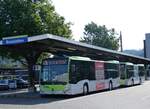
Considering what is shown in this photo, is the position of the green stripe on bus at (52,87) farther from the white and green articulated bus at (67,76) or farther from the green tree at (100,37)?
the green tree at (100,37)

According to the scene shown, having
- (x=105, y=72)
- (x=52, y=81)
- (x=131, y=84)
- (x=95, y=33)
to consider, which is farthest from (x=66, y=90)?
(x=95, y=33)

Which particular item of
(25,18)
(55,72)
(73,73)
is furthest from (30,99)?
(25,18)

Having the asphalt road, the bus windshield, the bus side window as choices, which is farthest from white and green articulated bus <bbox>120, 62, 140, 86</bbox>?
the asphalt road

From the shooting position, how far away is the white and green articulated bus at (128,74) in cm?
4221

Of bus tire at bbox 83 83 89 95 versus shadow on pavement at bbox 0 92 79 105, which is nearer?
shadow on pavement at bbox 0 92 79 105

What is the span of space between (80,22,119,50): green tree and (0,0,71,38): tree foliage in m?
56.0

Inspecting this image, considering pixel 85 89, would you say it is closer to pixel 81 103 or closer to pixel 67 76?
pixel 67 76

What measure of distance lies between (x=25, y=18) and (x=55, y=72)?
1433 cm

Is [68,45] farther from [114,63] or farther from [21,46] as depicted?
[114,63]

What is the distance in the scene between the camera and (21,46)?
32188 mm

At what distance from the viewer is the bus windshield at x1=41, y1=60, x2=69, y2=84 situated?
26.5 m

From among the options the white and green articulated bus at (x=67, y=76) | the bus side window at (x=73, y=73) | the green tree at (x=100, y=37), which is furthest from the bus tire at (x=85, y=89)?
the green tree at (x=100, y=37)

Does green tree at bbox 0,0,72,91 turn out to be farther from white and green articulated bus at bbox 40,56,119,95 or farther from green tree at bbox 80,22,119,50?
green tree at bbox 80,22,119,50

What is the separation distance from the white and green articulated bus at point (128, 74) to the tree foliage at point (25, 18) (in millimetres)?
8171
